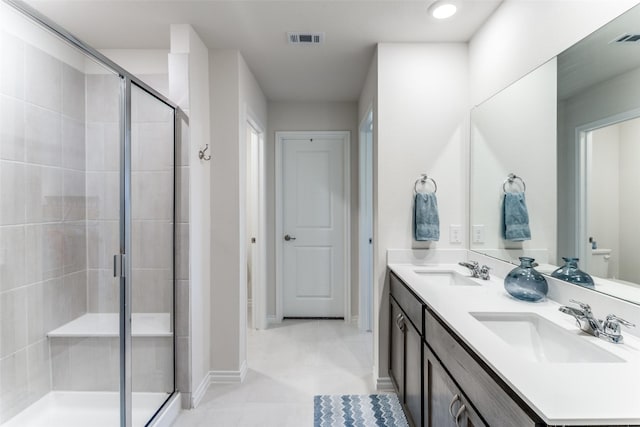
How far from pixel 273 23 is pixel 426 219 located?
1585 mm

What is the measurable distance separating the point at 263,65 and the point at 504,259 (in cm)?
225

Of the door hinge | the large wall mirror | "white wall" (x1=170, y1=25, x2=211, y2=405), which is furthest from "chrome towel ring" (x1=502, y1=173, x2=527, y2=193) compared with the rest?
the door hinge

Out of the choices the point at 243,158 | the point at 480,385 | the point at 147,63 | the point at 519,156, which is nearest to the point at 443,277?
the point at 519,156

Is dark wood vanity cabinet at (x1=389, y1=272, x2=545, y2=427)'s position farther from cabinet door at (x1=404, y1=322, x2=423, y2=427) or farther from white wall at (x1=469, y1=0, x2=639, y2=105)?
white wall at (x1=469, y1=0, x2=639, y2=105)

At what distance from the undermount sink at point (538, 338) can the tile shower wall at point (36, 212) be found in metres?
1.96

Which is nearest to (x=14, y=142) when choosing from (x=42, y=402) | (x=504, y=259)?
(x=42, y=402)

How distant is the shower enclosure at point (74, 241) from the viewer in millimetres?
1519

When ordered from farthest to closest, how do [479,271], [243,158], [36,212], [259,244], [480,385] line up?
[259,244]
[243,158]
[479,271]
[36,212]
[480,385]

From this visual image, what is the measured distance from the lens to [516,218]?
1761 mm

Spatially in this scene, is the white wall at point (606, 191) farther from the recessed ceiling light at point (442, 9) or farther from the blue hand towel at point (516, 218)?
the recessed ceiling light at point (442, 9)

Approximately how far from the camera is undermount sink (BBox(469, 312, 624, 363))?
1042mm

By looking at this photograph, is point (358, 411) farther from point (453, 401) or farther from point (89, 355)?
point (89, 355)

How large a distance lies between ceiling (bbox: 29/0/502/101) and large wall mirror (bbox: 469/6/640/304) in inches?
26.2

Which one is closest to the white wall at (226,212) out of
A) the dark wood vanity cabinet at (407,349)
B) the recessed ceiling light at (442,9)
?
the dark wood vanity cabinet at (407,349)
